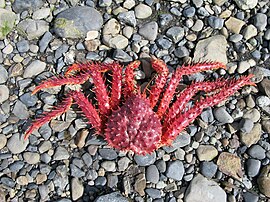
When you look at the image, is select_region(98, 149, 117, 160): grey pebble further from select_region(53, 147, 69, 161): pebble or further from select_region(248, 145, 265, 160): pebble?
select_region(248, 145, 265, 160): pebble

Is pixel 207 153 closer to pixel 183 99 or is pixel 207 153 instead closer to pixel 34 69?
pixel 183 99

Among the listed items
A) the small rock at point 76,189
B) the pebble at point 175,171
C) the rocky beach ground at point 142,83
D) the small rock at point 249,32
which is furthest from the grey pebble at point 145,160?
the small rock at point 249,32

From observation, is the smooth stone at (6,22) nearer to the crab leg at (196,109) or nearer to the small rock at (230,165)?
the crab leg at (196,109)

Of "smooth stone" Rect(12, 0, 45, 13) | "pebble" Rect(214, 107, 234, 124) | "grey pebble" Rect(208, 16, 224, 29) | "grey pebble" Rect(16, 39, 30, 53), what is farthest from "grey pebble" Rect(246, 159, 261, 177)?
"smooth stone" Rect(12, 0, 45, 13)

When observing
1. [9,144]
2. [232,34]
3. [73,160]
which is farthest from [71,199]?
[232,34]

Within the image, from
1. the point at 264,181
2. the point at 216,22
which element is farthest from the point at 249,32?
the point at 264,181
